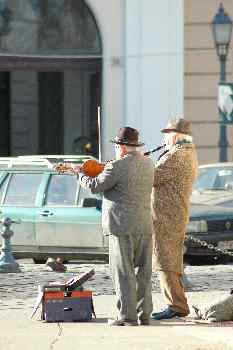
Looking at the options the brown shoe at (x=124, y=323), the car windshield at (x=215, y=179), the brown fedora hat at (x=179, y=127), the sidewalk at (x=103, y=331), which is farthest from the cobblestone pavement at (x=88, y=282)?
the brown fedora hat at (x=179, y=127)

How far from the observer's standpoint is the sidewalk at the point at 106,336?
1139 cm

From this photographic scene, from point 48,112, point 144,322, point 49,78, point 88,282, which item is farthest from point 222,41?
point 144,322

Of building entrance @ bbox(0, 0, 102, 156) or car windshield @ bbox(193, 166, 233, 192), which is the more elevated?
building entrance @ bbox(0, 0, 102, 156)

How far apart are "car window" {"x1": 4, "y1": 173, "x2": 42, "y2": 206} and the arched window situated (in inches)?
403

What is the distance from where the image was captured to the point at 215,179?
21.3 m

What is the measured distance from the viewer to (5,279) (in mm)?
16922

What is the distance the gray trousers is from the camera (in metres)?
12.4

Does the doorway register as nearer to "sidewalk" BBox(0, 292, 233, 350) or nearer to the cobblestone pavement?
the cobblestone pavement

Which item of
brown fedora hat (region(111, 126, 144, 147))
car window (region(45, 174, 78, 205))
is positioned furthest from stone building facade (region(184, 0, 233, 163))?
brown fedora hat (region(111, 126, 144, 147))

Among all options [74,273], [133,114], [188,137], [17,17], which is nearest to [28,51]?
[17,17]

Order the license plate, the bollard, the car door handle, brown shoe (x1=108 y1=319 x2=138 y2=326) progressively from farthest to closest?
the car door handle < the license plate < the bollard < brown shoe (x1=108 y1=319 x2=138 y2=326)

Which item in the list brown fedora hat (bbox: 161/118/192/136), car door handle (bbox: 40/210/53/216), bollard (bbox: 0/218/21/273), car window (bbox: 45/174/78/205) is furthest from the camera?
car window (bbox: 45/174/78/205)

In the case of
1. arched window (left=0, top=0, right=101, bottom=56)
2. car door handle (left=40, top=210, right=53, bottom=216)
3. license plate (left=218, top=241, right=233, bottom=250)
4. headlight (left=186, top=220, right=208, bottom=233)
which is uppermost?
arched window (left=0, top=0, right=101, bottom=56)

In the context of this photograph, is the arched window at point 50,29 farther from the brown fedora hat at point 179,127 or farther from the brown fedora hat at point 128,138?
the brown fedora hat at point 128,138
